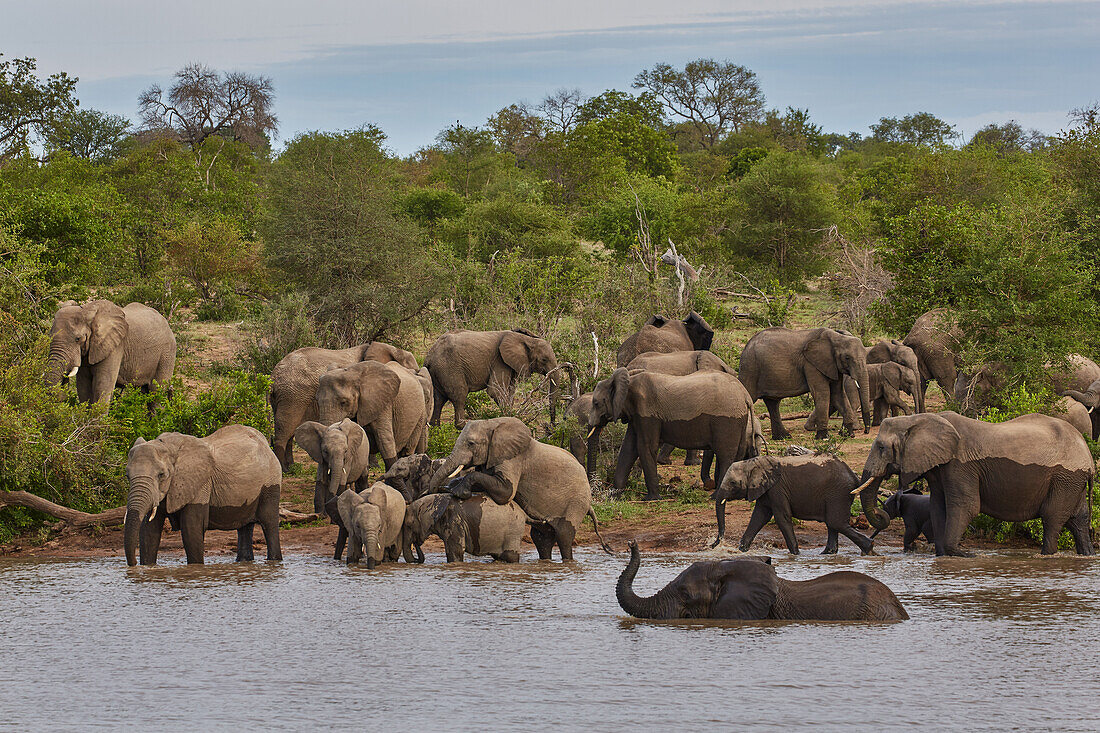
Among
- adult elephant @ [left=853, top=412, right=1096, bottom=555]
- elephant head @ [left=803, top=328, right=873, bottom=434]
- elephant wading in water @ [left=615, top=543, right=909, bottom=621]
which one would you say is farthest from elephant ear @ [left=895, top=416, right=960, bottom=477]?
elephant head @ [left=803, top=328, right=873, bottom=434]

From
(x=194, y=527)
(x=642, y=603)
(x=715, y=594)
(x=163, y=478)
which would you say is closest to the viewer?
(x=715, y=594)

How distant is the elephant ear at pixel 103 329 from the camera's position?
1780 cm

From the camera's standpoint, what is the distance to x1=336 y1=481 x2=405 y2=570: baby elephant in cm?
1184

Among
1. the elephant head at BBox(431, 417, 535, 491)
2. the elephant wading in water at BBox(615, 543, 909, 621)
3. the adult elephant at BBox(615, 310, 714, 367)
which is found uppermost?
the adult elephant at BBox(615, 310, 714, 367)

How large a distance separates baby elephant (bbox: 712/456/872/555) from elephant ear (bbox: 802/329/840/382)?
5853mm

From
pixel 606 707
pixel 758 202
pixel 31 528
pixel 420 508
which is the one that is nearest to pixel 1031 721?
pixel 606 707

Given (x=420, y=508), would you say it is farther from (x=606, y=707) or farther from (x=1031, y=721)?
(x=1031, y=721)

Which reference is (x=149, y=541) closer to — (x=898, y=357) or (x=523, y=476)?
(x=523, y=476)

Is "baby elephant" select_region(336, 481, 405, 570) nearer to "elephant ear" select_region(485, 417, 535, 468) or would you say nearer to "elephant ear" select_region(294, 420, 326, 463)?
"elephant ear" select_region(485, 417, 535, 468)

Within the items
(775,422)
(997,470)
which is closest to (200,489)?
(997,470)

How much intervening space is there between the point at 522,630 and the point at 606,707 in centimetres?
211

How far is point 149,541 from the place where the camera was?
39.4 ft

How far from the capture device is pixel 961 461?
12203 millimetres

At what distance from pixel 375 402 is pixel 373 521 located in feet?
13.2
